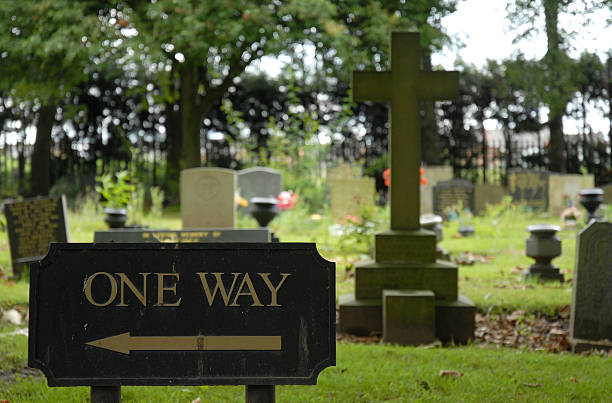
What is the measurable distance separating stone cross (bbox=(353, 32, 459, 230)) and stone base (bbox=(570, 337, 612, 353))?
A: 1.58 m

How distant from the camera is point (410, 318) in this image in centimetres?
480

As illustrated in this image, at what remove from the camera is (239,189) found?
12672mm

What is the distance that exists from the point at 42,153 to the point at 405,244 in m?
13.8

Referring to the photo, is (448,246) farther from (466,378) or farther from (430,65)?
(430,65)

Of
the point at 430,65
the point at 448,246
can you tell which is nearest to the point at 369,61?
the point at 430,65

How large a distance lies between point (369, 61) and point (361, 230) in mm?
6753

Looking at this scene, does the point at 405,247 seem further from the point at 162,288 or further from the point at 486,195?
the point at 486,195

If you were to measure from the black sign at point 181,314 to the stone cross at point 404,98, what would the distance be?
3286mm

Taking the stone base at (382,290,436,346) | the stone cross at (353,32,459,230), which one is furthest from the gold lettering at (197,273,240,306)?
the stone cross at (353,32,459,230)

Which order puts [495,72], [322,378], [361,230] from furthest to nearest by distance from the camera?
[495,72] < [361,230] < [322,378]

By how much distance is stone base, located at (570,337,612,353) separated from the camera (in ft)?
14.9

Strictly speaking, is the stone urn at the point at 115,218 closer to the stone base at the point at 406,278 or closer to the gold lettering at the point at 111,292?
the stone base at the point at 406,278

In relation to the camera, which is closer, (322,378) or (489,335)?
(322,378)

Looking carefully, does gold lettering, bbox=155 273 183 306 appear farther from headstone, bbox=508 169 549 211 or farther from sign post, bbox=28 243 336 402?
headstone, bbox=508 169 549 211
